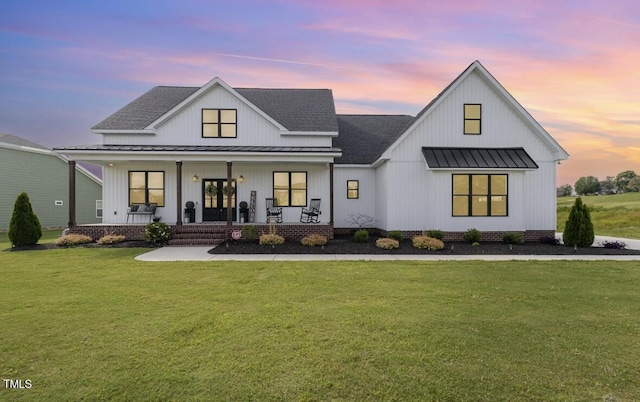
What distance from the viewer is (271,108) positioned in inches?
720

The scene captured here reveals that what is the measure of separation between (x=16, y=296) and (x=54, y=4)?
14.9 m

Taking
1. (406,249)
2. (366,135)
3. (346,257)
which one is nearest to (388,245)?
(406,249)

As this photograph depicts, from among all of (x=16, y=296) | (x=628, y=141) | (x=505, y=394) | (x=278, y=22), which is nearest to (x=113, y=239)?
(x=16, y=296)

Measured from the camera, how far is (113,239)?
13.3 meters

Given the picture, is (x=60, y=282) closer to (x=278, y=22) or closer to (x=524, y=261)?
(x=524, y=261)

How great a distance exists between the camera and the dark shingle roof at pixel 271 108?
655 inches

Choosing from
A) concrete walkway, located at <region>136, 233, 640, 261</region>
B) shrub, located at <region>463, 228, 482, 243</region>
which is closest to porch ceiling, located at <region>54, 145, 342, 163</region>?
concrete walkway, located at <region>136, 233, 640, 261</region>

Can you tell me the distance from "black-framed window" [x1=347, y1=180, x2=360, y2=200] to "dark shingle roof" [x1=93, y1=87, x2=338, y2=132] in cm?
281

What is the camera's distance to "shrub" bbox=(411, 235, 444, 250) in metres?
12.2

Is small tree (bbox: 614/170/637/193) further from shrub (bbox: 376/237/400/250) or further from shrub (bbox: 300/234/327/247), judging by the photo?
shrub (bbox: 300/234/327/247)

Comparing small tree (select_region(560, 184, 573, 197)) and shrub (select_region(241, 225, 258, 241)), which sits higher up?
small tree (select_region(560, 184, 573, 197))

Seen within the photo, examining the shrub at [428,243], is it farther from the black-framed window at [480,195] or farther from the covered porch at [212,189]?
the covered porch at [212,189]

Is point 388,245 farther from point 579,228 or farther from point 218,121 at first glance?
point 218,121

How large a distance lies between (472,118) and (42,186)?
2707cm
